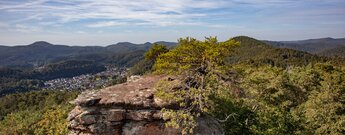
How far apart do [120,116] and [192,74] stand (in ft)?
14.8

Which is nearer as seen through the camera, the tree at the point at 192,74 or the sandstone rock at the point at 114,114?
the tree at the point at 192,74

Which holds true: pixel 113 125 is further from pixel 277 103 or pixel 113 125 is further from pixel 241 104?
pixel 277 103

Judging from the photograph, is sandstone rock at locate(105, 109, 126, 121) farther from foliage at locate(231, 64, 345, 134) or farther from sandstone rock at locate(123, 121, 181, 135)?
foliage at locate(231, 64, 345, 134)

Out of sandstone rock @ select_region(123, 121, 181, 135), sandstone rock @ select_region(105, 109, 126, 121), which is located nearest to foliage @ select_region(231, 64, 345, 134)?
sandstone rock @ select_region(123, 121, 181, 135)

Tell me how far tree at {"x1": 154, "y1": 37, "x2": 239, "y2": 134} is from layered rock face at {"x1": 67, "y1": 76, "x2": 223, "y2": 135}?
0.70m

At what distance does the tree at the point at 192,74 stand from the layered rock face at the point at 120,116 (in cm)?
70

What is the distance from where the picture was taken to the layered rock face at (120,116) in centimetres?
1481

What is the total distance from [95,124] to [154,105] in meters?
3.19

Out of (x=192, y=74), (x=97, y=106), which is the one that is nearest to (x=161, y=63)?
(x=192, y=74)

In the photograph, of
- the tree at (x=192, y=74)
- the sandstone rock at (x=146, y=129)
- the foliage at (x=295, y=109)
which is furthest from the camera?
the foliage at (x=295, y=109)

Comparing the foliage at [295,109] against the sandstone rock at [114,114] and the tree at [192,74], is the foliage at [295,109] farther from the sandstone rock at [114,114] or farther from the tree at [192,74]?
the sandstone rock at [114,114]

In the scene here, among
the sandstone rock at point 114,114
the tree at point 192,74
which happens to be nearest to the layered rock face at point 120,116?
the sandstone rock at point 114,114

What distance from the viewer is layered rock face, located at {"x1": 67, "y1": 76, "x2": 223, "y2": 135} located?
14.8 metres

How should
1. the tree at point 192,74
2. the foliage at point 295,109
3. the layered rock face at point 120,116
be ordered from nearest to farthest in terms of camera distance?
the tree at point 192,74
the layered rock face at point 120,116
the foliage at point 295,109
